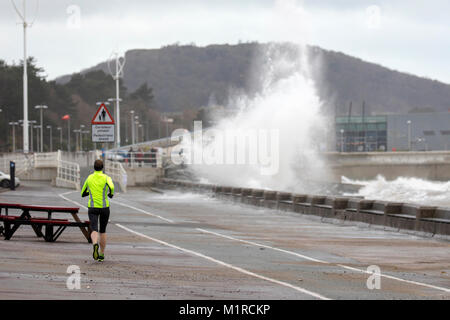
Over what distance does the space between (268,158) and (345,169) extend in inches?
1527

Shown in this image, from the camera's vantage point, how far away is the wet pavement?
1099cm

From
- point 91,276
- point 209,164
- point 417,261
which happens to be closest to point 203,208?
point 417,261

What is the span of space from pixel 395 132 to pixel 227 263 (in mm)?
151613

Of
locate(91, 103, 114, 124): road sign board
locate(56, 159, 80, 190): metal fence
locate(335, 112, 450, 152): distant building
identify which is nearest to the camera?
locate(91, 103, 114, 124): road sign board

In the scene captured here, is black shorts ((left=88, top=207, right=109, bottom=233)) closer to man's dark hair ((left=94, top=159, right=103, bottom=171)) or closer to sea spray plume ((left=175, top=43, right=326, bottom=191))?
man's dark hair ((left=94, top=159, right=103, bottom=171))

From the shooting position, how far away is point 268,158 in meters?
70.4

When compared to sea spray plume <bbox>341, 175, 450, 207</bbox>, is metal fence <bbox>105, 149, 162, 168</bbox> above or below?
above

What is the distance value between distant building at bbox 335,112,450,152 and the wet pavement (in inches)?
5312

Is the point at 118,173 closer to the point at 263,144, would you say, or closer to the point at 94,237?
the point at 263,144

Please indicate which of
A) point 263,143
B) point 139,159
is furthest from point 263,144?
point 139,159

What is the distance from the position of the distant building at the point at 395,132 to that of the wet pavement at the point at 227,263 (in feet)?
443

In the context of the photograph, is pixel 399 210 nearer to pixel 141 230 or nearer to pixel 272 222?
pixel 272 222

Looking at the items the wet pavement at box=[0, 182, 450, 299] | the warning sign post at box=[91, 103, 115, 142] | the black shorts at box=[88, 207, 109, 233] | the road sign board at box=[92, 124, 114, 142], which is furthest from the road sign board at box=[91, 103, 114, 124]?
the black shorts at box=[88, 207, 109, 233]

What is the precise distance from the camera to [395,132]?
529 feet
